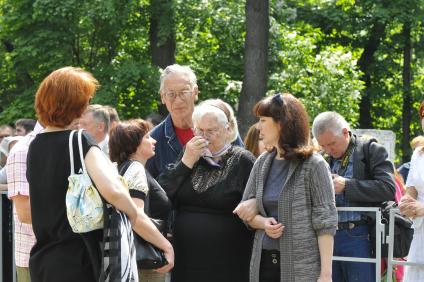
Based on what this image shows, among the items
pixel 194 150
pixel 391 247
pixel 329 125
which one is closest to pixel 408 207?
pixel 391 247

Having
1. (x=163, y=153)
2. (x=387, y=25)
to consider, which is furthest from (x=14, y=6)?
(x=163, y=153)

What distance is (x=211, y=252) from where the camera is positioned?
5289 mm

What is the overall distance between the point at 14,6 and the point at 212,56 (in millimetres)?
5137

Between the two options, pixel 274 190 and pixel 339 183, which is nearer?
pixel 274 190

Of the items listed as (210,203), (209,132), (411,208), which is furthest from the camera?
(411,208)

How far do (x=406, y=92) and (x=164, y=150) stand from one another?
20900 millimetres

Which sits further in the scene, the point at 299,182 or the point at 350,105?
the point at 350,105

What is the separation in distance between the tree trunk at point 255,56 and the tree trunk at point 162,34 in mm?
2174

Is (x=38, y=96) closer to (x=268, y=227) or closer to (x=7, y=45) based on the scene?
(x=268, y=227)

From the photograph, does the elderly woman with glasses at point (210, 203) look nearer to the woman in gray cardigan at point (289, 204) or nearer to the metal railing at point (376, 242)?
the woman in gray cardigan at point (289, 204)

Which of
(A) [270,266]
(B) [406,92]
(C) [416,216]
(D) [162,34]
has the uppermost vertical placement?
(D) [162,34]

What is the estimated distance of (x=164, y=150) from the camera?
19.9 ft

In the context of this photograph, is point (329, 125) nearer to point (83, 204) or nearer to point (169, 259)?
point (169, 259)

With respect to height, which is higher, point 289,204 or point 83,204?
point 83,204
